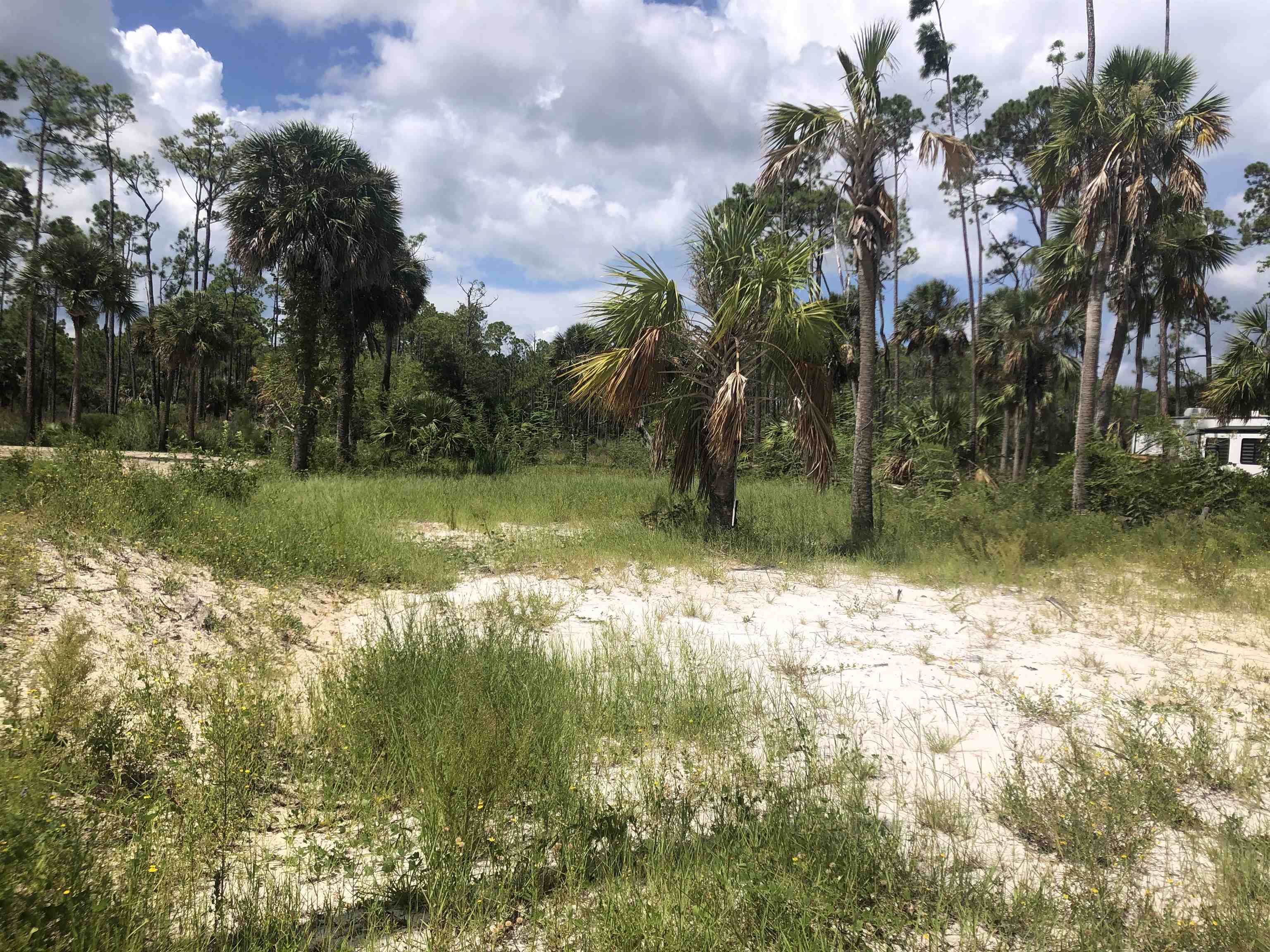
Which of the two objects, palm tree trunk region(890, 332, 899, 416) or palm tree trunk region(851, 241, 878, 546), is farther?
palm tree trunk region(890, 332, 899, 416)

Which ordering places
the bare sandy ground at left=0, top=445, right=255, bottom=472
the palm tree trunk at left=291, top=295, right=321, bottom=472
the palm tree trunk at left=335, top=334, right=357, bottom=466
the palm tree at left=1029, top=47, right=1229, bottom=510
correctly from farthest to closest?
the palm tree trunk at left=335, top=334, right=357, bottom=466, the palm tree trunk at left=291, top=295, right=321, bottom=472, the palm tree at left=1029, top=47, right=1229, bottom=510, the bare sandy ground at left=0, top=445, right=255, bottom=472

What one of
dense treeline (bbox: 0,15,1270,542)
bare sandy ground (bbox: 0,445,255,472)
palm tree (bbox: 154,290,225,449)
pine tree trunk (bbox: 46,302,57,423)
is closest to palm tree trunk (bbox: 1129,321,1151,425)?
dense treeline (bbox: 0,15,1270,542)

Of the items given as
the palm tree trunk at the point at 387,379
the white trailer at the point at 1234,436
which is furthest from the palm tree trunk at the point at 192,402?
the white trailer at the point at 1234,436

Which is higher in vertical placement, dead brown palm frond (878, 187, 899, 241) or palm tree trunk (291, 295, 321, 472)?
dead brown palm frond (878, 187, 899, 241)

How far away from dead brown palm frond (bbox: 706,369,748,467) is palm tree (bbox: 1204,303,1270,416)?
13.9 meters

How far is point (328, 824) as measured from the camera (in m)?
3.12

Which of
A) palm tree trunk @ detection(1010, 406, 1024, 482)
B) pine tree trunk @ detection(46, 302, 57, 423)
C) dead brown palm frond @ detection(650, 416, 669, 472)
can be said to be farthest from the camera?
pine tree trunk @ detection(46, 302, 57, 423)

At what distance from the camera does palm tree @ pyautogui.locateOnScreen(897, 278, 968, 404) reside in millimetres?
30844

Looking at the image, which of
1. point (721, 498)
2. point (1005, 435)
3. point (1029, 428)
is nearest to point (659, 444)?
point (721, 498)

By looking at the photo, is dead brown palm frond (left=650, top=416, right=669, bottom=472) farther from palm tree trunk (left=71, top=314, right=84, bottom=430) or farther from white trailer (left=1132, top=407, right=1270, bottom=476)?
palm tree trunk (left=71, top=314, right=84, bottom=430)

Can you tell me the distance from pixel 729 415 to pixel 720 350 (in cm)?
161

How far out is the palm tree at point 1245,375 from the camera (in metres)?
15.5

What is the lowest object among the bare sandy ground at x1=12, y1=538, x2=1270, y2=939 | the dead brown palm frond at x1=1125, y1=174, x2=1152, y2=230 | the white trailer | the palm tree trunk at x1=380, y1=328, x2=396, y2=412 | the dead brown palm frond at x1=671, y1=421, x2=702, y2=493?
the bare sandy ground at x1=12, y1=538, x2=1270, y2=939

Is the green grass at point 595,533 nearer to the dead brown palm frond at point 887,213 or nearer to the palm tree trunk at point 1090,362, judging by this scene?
the palm tree trunk at point 1090,362
